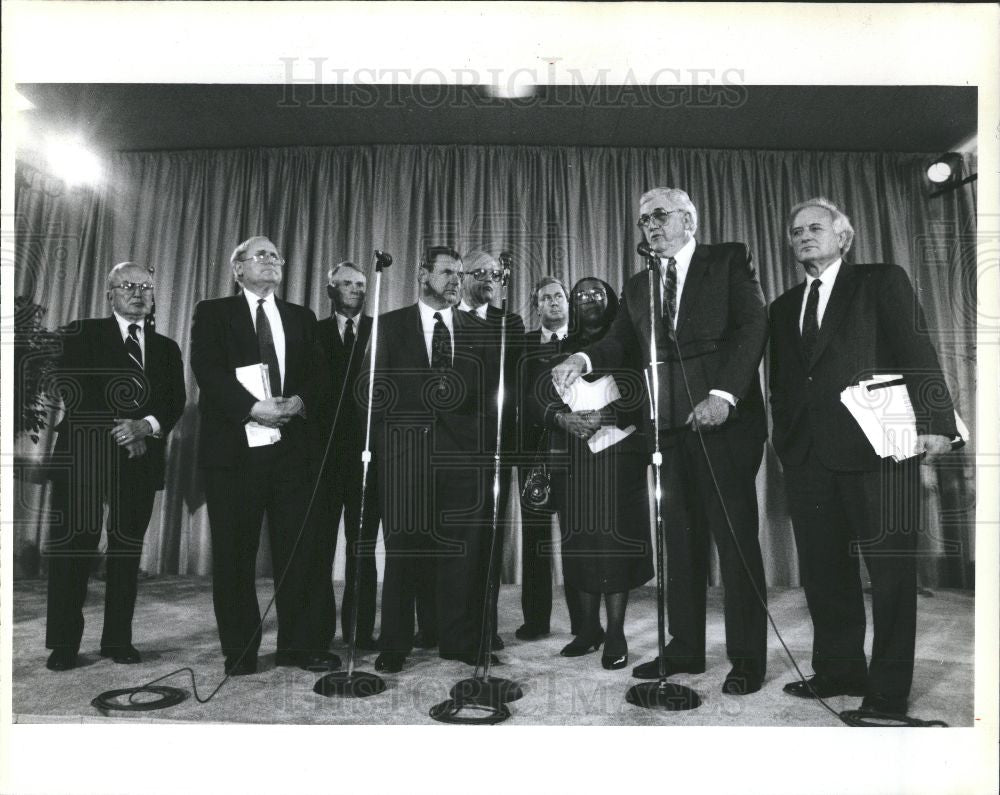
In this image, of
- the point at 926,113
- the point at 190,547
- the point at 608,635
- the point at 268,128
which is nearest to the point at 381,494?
the point at 190,547

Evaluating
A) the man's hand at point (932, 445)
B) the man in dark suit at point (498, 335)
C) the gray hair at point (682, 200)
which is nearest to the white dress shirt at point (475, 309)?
the man in dark suit at point (498, 335)

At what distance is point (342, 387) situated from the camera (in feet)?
9.28

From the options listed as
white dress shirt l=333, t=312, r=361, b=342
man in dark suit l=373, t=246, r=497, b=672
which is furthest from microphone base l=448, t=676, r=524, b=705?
white dress shirt l=333, t=312, r=361, b=342

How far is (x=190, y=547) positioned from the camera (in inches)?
111

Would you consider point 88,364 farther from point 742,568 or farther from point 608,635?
point 742,568

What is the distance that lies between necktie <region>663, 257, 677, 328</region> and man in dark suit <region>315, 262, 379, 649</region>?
115 cm

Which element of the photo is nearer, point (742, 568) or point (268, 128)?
point (742, 568)

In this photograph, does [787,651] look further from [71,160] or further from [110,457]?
[71,160]

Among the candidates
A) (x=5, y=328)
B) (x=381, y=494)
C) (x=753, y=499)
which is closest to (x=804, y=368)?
(x=753, y=499)

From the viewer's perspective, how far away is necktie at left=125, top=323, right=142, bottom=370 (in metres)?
2.82

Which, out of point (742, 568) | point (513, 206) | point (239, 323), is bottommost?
point (742, 568)

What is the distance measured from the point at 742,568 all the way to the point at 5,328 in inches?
113

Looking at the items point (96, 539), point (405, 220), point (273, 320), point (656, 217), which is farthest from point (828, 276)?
point (96, 539)

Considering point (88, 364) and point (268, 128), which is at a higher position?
point (268, 128)
